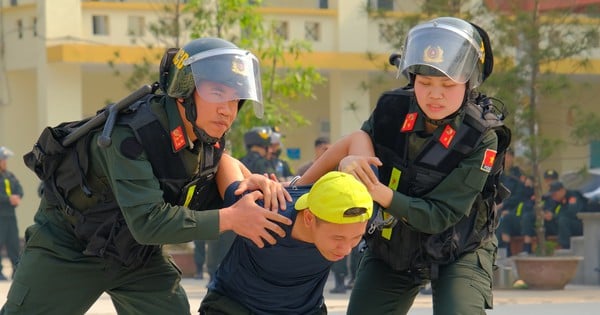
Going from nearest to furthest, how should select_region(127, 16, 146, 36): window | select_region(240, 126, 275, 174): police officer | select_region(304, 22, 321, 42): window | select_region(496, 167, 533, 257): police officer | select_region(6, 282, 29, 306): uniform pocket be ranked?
select_region(6, 282, 29, 306): uniform pocket, select_region(240, 126, 275, 174): police officer, select_region(496, 167, 533, 257): police officer, select_region(127, 16, 146, 36): window, select_region(304, 22, 321, 42): window

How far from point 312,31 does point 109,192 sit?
17.5 meters

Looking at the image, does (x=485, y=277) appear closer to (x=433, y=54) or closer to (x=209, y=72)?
(x=433, y=54)

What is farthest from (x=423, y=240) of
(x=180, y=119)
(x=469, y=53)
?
(x=180, y=119)

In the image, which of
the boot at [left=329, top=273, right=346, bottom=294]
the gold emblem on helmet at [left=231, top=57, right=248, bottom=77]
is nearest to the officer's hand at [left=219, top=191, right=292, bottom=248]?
the gold emblem on helmet at [left=231, top=57, right=248, bottom=77]

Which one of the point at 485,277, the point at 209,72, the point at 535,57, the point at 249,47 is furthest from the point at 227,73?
the point at 249,47

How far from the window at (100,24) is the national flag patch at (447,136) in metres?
16.9

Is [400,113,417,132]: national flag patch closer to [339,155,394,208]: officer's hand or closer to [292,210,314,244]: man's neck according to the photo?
[339,155,394,208]: officer's hand

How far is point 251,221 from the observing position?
543 centimetres

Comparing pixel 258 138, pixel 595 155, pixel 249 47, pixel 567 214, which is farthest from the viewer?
pixel 595 155

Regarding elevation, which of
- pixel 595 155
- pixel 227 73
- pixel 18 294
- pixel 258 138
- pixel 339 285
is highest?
pixel 227 73

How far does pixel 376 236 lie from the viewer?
6.31 metres

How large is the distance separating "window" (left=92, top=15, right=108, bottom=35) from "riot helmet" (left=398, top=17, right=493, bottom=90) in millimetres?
16719

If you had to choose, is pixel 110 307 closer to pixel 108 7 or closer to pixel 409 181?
pixel 409 181

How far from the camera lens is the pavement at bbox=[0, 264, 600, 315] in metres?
12.3
